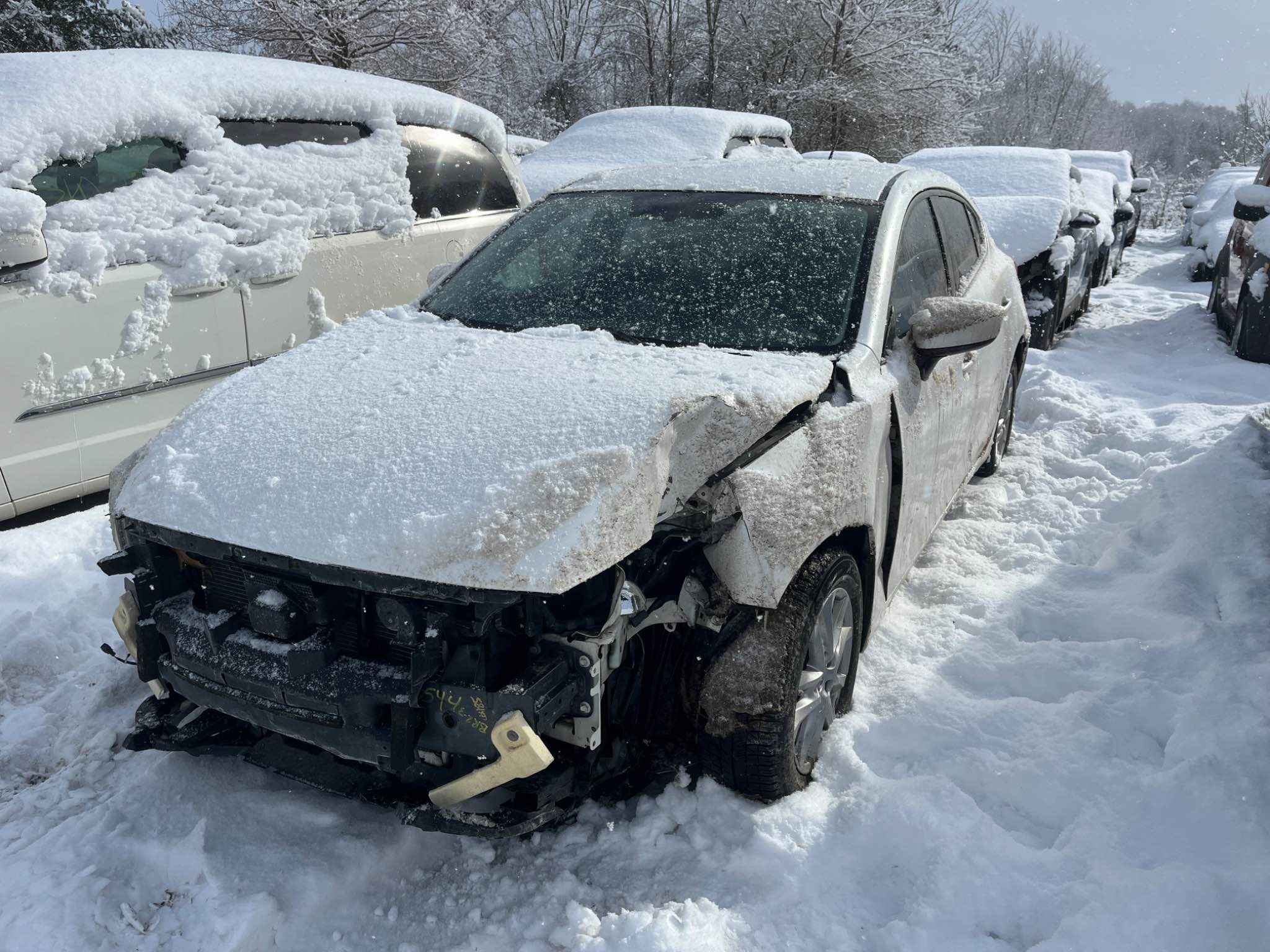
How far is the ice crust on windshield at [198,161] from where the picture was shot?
12.7 feet

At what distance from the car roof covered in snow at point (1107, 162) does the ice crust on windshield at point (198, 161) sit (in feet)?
40.1

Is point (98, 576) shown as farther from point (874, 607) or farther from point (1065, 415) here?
point (1065, 415)

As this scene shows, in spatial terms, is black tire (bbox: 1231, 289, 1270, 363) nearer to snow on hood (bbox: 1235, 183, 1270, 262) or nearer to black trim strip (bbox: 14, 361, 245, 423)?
snow on hood (bbox: 1235, 183, 1270, 262)

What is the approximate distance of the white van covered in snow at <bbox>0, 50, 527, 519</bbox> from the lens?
3826 millimetres

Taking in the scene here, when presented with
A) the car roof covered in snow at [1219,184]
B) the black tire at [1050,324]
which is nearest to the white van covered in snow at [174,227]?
the black tire at [1050,324]

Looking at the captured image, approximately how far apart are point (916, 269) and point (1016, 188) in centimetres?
590

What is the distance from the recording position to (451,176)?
17.8ft

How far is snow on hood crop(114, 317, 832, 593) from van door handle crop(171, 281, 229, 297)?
5.72 feet

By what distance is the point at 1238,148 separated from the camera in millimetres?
40406

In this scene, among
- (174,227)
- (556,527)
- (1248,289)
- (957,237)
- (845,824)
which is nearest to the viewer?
(556,527)

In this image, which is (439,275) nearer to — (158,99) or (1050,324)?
(158,99)

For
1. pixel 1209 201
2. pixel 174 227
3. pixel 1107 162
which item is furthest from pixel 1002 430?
pixel 1209 201

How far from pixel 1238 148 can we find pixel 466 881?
48921 mm

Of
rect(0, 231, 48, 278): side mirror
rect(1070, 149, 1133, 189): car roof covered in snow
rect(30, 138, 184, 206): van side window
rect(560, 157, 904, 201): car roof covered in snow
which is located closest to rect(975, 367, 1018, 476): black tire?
rect(560, 157, 904, 201): car roof covered in snow
